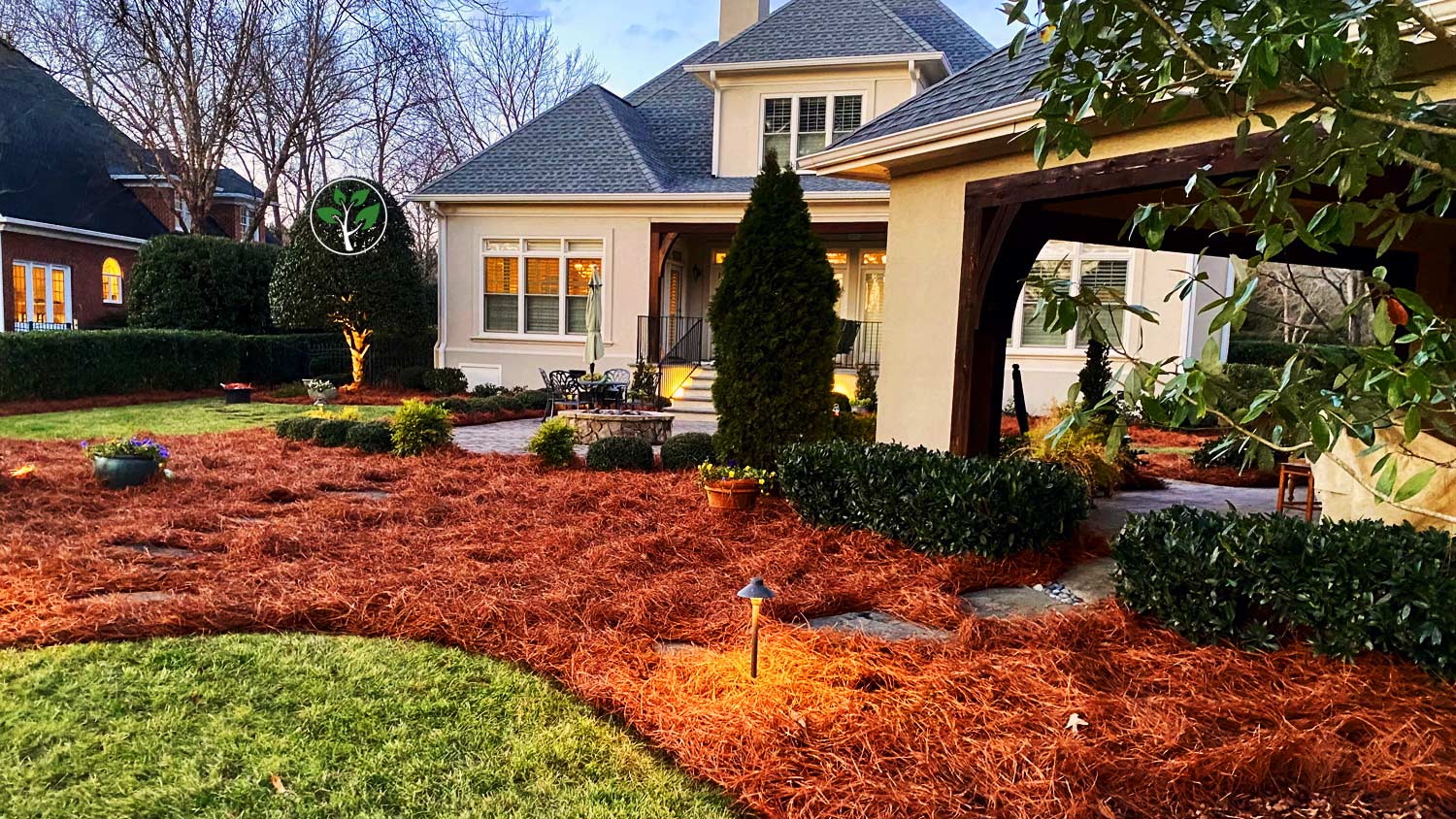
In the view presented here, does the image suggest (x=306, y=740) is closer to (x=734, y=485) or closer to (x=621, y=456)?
(x=734, y=485)

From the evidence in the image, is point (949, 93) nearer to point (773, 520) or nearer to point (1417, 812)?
point (773, 520)

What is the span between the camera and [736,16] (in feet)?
58.9

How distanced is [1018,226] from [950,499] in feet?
5.76

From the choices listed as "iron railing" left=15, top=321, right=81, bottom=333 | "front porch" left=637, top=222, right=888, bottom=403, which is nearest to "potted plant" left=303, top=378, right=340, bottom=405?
"front porch" left=637, top=222, right=888, bottom=403

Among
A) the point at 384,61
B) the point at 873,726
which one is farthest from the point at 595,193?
the point at 873,726

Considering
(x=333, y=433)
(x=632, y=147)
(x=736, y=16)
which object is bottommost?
(x=333, y=433)

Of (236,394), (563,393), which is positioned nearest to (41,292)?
(236,394)

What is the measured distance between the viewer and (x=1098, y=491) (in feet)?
24.6

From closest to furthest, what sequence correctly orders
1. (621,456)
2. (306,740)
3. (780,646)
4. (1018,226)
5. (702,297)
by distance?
(306,740), (780,646), (1018,226), (621,456), (702,297)

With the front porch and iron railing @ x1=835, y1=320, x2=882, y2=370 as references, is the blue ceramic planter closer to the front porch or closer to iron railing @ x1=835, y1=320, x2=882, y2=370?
the front porch

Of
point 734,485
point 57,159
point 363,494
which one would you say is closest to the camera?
point 734,485

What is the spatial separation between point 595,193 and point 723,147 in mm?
2581

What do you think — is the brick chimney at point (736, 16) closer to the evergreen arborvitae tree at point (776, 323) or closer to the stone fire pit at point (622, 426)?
the stone fire pit at point (622, 426)

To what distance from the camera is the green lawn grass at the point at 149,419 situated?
10.5 metres
